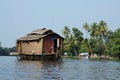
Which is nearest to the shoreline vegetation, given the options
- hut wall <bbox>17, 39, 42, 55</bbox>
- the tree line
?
the tree line

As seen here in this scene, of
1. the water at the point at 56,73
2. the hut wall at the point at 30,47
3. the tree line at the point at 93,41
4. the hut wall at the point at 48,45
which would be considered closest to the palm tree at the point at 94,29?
the tree line at the point at 93,41

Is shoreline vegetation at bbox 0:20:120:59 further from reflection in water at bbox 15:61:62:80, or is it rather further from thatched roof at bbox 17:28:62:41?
reflection in water at bbox 15:61:62:80

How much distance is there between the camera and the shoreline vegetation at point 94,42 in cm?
8119

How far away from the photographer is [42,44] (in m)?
46.9

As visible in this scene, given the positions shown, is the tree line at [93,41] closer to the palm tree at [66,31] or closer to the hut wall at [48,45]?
the palm tree at [66,31]

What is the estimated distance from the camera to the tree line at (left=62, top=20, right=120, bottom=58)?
80525 mm

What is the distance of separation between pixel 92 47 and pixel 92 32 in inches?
286

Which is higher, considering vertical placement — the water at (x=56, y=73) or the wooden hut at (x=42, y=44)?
the wooden hut at (x=42, y=44)

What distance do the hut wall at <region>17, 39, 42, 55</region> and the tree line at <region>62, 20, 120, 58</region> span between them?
29.3 meters

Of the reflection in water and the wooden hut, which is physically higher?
the wooden hut

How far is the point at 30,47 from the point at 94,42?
140 ft

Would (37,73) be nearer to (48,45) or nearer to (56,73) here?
(56,73)

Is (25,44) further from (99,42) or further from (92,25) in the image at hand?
(99,42)

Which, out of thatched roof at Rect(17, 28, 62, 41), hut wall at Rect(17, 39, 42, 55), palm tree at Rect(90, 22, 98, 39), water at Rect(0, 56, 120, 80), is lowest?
water at Rect(0, 56, 120, 80)
